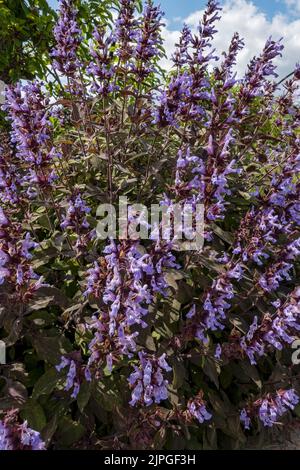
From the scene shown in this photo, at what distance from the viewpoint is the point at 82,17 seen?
6348 mm

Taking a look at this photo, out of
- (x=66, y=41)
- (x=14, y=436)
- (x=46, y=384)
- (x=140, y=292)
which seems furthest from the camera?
(x=66, y=41)

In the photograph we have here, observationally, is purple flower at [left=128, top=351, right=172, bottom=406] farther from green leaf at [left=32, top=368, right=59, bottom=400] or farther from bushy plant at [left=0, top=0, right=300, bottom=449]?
green leaf at [left=32, top=368, right=59, bottom=400]

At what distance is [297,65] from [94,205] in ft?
7.67

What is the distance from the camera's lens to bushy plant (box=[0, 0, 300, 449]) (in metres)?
2.49

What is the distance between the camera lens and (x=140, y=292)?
7.40 ft

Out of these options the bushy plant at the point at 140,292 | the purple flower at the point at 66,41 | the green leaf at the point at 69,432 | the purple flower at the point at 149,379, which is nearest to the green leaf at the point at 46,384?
the bushy plant at the point at 140,292

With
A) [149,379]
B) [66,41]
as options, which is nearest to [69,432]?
[149,379]

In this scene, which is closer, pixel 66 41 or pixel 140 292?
pixel 140 292

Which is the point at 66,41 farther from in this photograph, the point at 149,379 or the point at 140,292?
the point at 149,379

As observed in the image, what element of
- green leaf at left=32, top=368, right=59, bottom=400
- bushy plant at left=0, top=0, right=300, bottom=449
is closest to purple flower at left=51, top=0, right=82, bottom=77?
bushy plant at left=0, top=0, right=300, bottom=449

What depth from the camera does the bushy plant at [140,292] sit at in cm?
249

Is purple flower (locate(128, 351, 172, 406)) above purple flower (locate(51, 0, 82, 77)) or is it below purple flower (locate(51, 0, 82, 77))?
below

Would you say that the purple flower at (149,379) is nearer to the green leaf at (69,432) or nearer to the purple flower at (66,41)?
the green leaf at (69,432)

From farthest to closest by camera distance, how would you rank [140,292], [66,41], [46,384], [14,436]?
[66,41], [46,384], [140,292], [14,436]
